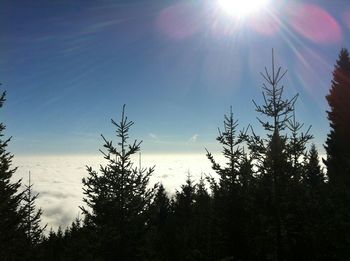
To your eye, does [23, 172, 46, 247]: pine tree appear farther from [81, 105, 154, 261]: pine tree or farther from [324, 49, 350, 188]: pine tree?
[324, 49, 350, 188]: pine tree

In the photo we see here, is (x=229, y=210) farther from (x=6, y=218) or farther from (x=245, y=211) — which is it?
(x=6, y=218)

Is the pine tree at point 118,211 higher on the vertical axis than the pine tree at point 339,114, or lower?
lower

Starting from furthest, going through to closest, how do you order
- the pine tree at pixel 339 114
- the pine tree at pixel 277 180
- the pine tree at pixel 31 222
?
the pine tree at pixel 339 114
the pine tree at pixel 31 222
the pine tree at pixel 277 180

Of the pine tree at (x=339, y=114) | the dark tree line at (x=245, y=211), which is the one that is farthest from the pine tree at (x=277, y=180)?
the pine tree at (x=339, y=114)

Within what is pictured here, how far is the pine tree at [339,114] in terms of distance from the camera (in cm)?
3372

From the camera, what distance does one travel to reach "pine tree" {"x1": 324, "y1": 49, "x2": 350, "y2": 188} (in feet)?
111

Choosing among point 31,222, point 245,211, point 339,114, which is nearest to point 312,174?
point 339,114

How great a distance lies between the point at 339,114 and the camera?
34.4 m

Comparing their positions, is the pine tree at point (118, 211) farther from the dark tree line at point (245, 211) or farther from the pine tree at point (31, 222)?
the pine tree at point (31, 222)

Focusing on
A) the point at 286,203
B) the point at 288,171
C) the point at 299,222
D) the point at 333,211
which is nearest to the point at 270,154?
the point at 288,171

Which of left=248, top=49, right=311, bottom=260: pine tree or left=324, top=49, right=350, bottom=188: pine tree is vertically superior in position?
left=324, top=49, right=350, bottom=188: pine tree

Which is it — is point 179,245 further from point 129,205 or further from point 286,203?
point 286,203

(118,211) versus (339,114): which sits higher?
(339,114)

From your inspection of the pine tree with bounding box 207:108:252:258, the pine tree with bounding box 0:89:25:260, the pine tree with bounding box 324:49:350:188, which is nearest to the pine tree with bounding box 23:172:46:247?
the pine tree with bounding box 0:89:25:260
